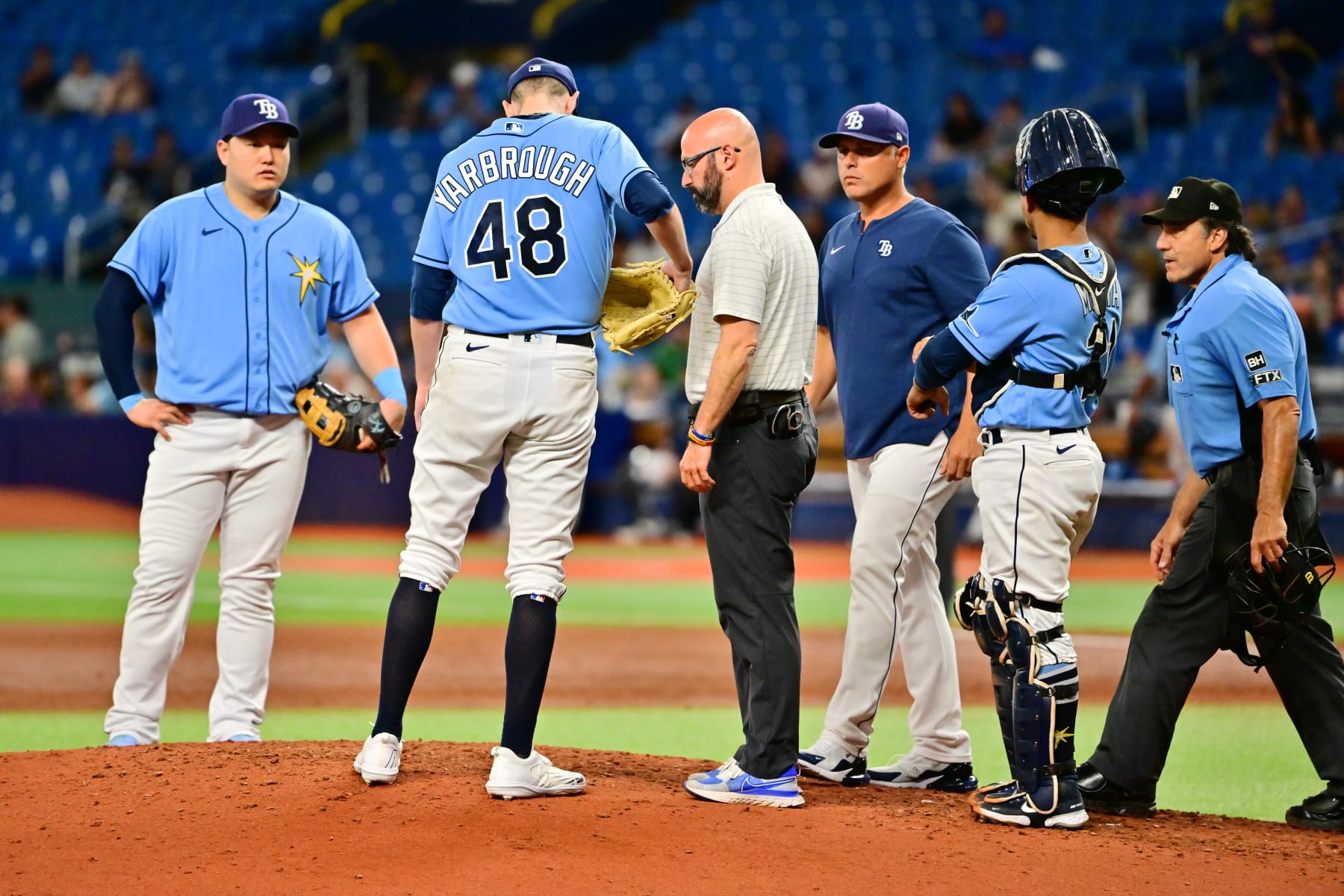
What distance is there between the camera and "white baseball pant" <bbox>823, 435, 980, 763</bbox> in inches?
195

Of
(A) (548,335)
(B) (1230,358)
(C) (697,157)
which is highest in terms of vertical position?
(C) (697,157)

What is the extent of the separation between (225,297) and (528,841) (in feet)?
8.79

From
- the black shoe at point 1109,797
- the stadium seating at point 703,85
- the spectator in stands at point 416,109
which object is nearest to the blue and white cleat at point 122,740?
the black shoe at point 1109,797

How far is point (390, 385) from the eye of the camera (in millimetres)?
5785

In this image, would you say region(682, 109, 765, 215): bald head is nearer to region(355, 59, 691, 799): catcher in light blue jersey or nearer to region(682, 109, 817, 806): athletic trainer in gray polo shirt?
region(682, 109, 817, 806): athletic trainer in gray polo shirt

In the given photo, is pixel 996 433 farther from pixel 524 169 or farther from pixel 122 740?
pixel 122 740

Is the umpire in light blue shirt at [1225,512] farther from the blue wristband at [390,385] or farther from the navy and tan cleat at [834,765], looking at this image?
the blue wristband at [390,385]

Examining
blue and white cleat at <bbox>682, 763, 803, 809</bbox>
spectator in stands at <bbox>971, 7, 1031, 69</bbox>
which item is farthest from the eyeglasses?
spectator in stands at <bbox>971, 7, 1031, 69</bbox>

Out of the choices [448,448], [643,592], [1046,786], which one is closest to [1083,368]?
[1046,786]

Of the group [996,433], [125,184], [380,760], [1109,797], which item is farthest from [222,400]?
[125,184]

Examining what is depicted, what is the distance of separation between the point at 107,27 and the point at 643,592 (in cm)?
1614

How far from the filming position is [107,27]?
22.8 meters

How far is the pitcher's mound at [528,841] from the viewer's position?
3.60 meters

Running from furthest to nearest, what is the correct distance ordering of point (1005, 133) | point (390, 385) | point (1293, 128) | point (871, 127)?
1. point (1005, 133)
2. point (1293, 128)
3. point (390, 385)
4. point (871, 127)
